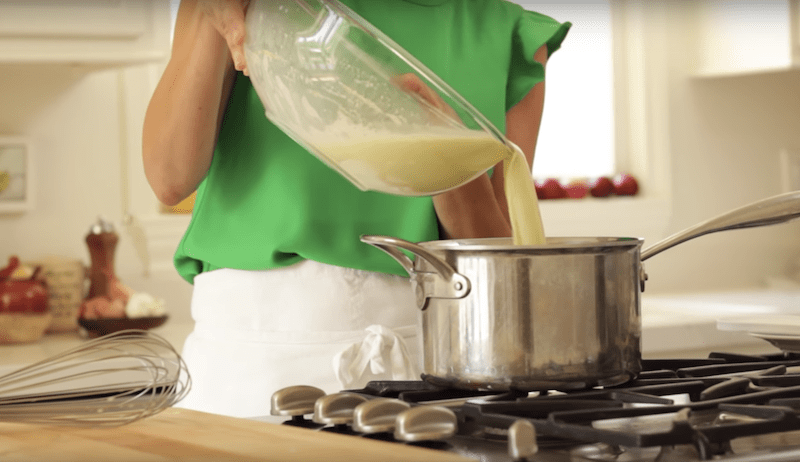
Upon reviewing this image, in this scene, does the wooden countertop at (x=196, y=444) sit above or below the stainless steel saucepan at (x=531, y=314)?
below

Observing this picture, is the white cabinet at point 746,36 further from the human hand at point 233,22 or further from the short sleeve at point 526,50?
the human hand at point 233,22

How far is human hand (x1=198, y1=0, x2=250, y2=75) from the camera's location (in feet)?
2.25

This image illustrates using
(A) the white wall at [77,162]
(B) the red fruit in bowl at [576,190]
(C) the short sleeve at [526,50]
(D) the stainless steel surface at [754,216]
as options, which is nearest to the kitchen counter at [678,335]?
(A) the white wall at [77,162]

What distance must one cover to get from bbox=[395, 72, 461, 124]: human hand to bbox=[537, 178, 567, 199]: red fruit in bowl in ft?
6.32

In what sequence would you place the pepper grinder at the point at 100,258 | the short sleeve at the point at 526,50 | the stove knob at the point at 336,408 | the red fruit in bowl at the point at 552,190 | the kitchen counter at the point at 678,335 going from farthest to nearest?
the red fruit in bowl at the point at 552,190, the pepper grinder at the point at 100,258, the kitchen counter at the point at 678,335, the short sleeve at the point at 526,50, the stove knob at the point at 336,408

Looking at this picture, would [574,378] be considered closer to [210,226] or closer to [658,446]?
[658,446]

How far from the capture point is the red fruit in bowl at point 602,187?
8.31 ft

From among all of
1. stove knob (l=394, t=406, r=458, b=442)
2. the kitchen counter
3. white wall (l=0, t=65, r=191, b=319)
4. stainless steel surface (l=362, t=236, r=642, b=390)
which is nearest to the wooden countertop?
stove knob (l=394, t=406, r=458, b=442)

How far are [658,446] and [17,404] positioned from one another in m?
0.36

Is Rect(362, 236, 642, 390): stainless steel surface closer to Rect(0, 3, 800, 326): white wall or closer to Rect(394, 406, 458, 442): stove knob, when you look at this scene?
Rect(394, 406, 458, 442): stove knob

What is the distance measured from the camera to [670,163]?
256cm

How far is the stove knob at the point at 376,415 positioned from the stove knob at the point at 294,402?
7 cm

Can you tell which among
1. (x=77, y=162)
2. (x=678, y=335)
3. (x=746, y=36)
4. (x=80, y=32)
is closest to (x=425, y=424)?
(x=678, y=335)

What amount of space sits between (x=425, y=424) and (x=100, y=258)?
1670 millimetres
